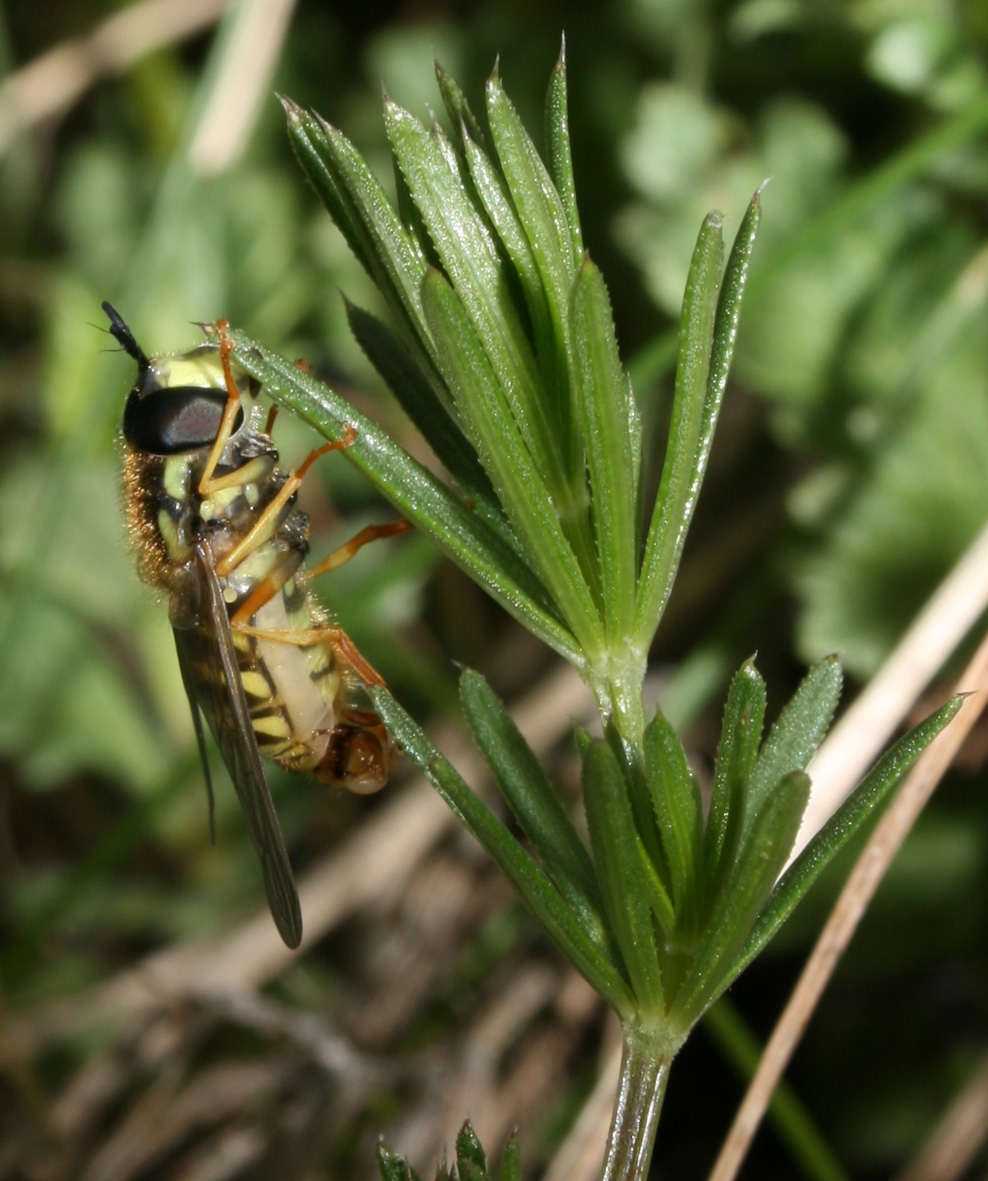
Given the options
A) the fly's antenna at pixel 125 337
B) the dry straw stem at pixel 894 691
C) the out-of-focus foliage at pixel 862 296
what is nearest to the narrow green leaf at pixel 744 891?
the dry straw stem at pixel 894 691

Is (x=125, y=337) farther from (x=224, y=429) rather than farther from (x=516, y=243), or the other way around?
(x=516, y=243)

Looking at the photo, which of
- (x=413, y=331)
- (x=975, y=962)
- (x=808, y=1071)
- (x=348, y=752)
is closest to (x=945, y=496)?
(x=975, y=962)

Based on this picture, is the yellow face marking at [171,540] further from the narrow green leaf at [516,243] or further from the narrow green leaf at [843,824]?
the narrow green leaf at [843,824]

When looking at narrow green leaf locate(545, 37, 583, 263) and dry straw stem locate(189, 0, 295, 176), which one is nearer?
narrow green leaf locate(545, 37, 583, 263)

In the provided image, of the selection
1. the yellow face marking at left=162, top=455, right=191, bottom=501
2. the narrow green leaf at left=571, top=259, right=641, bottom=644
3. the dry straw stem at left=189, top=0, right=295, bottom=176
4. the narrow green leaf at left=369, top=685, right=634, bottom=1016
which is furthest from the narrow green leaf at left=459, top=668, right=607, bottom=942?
the dry straw stem at left=189, top=0, right=295, bottom=176

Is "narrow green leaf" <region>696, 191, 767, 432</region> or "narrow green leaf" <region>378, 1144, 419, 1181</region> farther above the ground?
"narrow green leaf" <region>696, 191, 767, 432</region>

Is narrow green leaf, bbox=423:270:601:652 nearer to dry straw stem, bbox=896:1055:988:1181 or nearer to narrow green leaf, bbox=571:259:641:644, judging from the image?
narrow green leaf, bbox=571:259:641:644

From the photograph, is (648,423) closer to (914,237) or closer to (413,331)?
(914,237)
